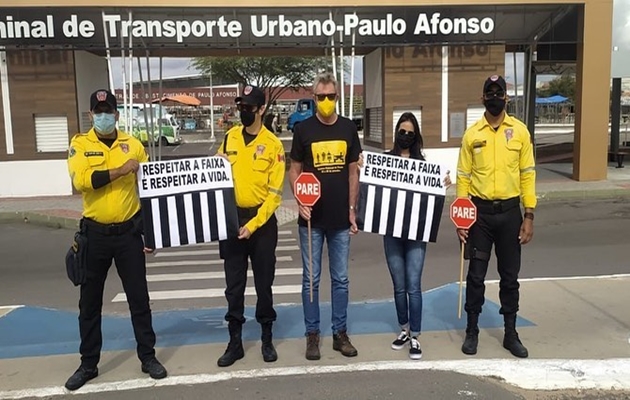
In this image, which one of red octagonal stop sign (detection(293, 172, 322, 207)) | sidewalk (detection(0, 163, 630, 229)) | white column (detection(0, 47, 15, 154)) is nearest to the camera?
red octagonal stop sign (detection(293, 172, 322, 207))

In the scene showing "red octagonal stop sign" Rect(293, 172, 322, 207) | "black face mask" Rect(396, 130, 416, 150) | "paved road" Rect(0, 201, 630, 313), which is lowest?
"paved road" Rect(0, 201, 630, 313)

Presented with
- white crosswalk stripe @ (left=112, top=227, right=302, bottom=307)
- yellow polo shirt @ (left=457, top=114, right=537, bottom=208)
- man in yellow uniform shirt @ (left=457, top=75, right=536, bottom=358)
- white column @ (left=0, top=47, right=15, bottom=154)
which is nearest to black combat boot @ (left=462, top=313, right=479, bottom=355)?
man in yellow uniform shirt @ (left=457, top=75, right=536, bottom=358)

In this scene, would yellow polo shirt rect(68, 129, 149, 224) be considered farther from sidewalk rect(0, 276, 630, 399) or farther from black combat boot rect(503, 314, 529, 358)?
black combat boot rect(503, 314, 529, 358)

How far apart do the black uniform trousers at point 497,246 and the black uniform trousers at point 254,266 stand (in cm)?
157

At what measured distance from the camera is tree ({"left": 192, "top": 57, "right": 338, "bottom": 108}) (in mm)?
38906

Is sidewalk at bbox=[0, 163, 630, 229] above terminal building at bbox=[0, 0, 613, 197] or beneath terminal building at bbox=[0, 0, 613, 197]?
beneath

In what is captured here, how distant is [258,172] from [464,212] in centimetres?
160

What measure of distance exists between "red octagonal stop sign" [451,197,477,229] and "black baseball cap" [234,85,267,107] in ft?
5.52

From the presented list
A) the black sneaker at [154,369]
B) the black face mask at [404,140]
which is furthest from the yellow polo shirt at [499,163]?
the black sneaker at [154,369]

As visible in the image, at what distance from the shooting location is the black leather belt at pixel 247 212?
4637mm

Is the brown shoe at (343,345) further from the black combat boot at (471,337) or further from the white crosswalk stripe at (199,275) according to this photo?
the white crosswalk stripe at (199,275)

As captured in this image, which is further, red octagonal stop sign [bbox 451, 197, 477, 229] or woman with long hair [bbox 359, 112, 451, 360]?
woman with long hair [bbox 359, 112, 451, 360]

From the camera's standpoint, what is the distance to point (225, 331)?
18.0 feet

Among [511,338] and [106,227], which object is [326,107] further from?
[511,338]
